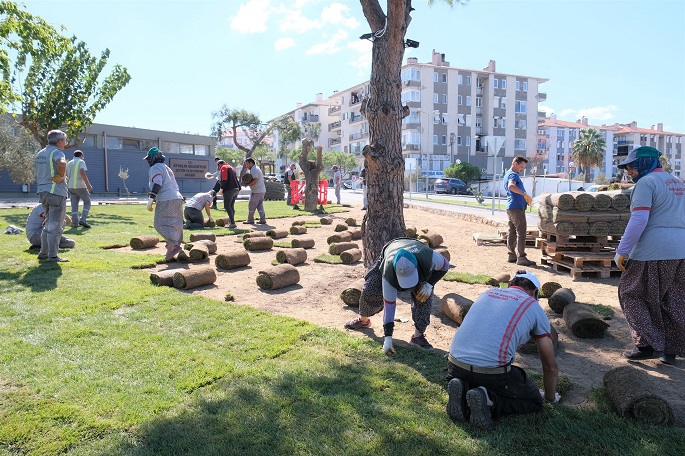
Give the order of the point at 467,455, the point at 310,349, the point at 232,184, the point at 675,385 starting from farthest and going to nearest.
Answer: the point at 232,184 < the point at 310,349 < the point at 675,385 < the point at 467,455

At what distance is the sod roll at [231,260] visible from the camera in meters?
8.51

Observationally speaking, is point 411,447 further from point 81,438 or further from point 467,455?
point 81,438

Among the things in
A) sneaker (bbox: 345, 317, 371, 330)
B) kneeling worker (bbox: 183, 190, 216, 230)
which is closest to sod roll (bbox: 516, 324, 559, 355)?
sneaker (bbox: 345, 317, 371, 330)

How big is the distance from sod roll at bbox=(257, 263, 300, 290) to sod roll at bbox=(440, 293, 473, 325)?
2353 millimetres

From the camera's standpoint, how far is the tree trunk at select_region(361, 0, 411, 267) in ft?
23.3

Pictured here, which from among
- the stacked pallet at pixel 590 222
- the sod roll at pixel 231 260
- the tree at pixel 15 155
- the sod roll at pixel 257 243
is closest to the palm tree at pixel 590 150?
the tree at pixel 15 155

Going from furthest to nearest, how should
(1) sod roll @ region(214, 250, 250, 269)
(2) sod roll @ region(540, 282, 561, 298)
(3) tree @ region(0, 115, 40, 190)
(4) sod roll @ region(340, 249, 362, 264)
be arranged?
(3) tree @ region(0, 115, 40, 190) → (4) sod roll @ region(340, 249, 362, 264) → (1) sod roll @ region(214, 250, 250, 269) → (2) sod roll @ region(540, 282, 561, 298)

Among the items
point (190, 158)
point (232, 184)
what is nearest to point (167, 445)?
point (232, 184)

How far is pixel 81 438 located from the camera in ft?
10.3

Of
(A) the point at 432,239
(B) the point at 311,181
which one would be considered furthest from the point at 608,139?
(A) the point at 432,239

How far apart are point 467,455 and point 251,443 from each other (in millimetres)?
1276

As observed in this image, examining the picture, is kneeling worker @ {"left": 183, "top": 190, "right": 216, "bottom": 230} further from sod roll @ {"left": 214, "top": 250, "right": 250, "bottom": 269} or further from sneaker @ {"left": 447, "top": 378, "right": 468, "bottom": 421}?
sneaker @ {"left": 447, "top": 378, "right": 468, "bottom": 421}

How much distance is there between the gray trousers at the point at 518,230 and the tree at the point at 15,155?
27875 millimetres

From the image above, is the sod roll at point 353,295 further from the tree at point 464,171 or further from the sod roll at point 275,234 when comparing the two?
the tree at point 464,171
